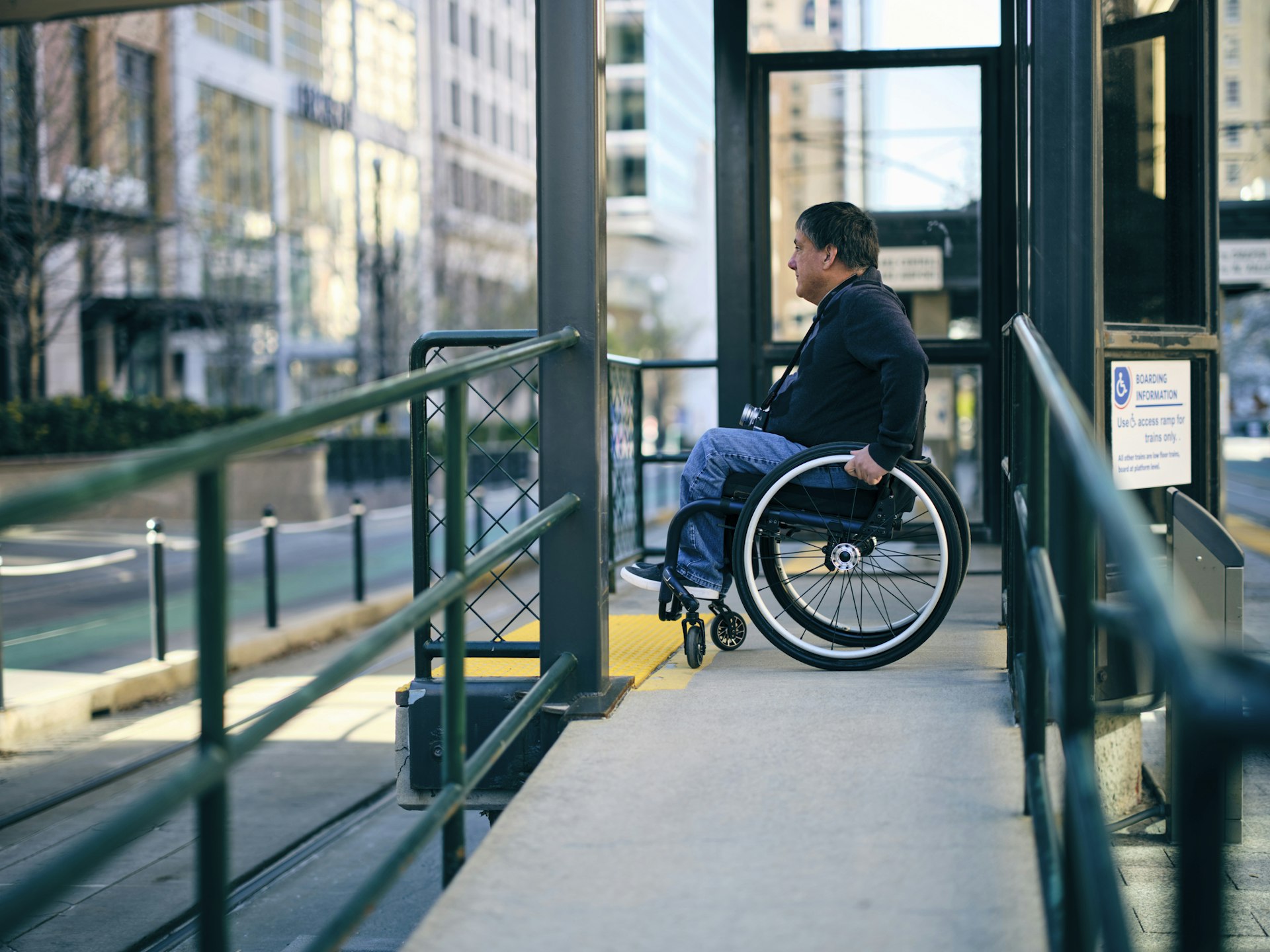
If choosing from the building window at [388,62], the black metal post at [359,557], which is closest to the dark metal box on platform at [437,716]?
the black metal post at [359,557]

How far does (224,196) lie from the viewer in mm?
31578

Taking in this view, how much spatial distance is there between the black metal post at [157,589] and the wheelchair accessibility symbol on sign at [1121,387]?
648 centimetres

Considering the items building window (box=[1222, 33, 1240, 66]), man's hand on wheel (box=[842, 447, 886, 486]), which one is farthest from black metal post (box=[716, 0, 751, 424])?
building window (box=[1222, 33, 1240, 66])

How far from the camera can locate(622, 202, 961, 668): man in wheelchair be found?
4301 millimetres

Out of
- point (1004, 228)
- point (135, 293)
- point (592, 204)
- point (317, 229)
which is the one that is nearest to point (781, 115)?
point (1004, 228)

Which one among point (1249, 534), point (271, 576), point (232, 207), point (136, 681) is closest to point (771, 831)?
point (136, 681)

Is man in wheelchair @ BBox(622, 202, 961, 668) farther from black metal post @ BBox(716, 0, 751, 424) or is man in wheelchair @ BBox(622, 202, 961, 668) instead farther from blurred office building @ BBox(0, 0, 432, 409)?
blurred office building @ BBox(0, 0, 432, 409)

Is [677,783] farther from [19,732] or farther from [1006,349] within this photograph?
[19,732]

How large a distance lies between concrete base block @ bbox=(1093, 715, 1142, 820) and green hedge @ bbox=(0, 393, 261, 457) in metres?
17.2

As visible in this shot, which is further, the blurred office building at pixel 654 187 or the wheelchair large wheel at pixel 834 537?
the blurred office building at pixel 654 187

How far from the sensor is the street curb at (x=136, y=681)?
7.95m

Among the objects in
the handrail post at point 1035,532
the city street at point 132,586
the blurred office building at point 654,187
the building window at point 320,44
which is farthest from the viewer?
the blurred office building at point 654,187

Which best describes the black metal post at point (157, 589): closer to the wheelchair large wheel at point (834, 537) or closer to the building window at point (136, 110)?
the wheelchair large wheel at point (834, 537)

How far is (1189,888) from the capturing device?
1.30 meters
